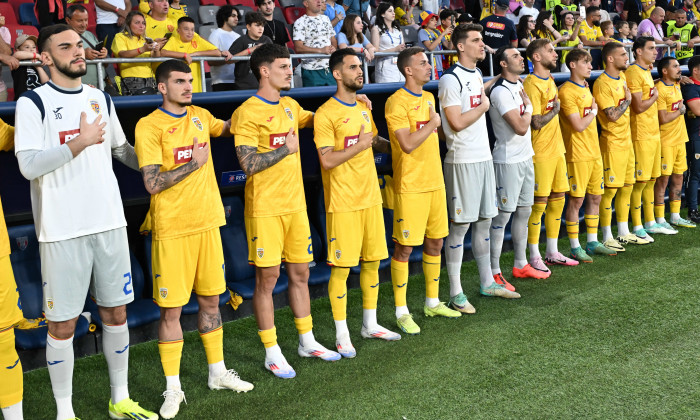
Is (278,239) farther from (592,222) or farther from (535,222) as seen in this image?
(592,222)

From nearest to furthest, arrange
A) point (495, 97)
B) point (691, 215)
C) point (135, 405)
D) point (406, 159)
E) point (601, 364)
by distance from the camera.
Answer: point (135, 405) → point (601, 364) → point (406, 159) → point (495, 97) → point (691, 215)

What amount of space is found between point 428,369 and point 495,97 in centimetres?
258

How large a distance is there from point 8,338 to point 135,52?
3548 millimetres

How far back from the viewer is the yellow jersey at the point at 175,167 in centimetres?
407

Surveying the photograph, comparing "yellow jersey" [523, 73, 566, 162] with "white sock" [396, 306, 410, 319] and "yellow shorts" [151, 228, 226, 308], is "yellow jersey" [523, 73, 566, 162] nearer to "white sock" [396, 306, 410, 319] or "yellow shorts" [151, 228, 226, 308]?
"white sock" [396, 306, 410, 319]

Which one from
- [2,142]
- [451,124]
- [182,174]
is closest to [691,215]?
[451,124]

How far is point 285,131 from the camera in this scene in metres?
4.58

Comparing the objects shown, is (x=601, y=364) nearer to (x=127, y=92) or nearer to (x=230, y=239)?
(x=230, y=239)

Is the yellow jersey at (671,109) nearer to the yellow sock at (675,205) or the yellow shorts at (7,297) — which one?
the yellow sock at (675,205)

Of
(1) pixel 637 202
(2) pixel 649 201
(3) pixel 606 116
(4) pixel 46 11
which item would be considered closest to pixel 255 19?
(4) pixel 46 11

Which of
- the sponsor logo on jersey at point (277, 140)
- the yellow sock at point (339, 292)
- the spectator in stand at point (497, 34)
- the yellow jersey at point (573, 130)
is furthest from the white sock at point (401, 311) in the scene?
the spectator in stand at point (497, 34)

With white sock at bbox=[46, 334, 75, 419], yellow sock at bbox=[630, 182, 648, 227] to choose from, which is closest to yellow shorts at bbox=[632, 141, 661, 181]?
yellow sock at bbox=[630, 182, 648, 227]

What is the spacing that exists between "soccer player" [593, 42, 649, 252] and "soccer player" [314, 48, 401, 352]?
3.31 m

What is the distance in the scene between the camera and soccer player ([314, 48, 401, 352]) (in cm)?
477
